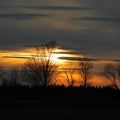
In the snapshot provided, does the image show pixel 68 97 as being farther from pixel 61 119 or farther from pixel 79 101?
pixel 61 119

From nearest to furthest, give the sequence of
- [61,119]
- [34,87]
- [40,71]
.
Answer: [61,119] < [34,87] < [40,71]

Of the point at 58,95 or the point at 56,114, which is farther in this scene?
the point at 58,95

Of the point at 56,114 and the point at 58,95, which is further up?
the point at 58,95

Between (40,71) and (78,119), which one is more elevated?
(40,71)

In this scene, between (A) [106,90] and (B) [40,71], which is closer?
(A) [106,90]

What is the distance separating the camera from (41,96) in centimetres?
9788

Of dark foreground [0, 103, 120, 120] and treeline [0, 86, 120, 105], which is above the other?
treeline [0, 86, 120, 105]

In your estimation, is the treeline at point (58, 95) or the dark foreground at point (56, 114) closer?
the dark foreground at point (56, 114)

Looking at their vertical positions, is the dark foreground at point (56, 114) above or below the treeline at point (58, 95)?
below

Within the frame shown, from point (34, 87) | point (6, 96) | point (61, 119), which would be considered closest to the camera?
point (61, 119)

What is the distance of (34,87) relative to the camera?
3957 inches

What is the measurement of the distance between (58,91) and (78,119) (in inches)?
2240

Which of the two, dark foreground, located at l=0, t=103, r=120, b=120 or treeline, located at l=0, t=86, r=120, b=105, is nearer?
dark foreground, located at l=0, t=103, r=120, b=120

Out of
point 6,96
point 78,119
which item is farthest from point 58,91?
point 78,119
